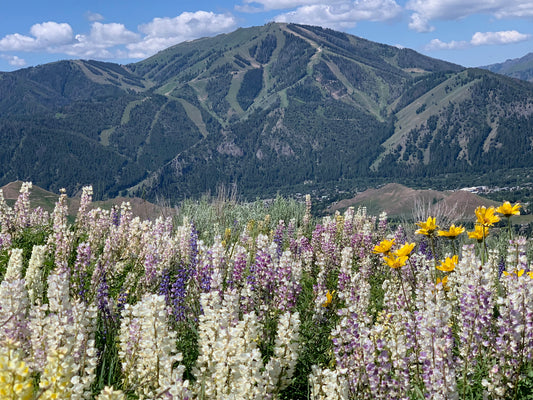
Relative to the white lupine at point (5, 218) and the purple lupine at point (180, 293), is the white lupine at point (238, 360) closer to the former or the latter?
the purple lupine at point (180, 293)

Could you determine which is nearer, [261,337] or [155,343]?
[155,343]

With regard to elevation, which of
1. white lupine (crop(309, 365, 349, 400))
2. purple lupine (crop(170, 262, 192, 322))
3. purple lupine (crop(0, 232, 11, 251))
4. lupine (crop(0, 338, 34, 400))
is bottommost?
purple lupine (crop(170, 262, 192, 322))

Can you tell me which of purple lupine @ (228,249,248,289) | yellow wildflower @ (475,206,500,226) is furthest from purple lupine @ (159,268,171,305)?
yellow wildflower @ (475,206,500,226)

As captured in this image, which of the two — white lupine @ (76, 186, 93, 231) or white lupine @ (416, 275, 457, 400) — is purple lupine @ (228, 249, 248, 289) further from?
white lupine @ (76, 186, 93, 231)

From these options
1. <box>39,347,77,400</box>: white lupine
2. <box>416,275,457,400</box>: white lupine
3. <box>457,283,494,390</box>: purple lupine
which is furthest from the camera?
<box>457,283,494,390</box>: purple lupine

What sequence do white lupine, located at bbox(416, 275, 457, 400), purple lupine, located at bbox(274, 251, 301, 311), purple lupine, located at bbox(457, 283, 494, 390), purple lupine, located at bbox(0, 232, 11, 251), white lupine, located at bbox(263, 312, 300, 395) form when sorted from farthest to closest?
purple lupine, located at bbox(0, 232, 11, 251)
purple lupine, located at bbox(274, 251, 301, 311)
purple lupine, located at bbox(457, 283, 494, 390)
white lupine, located at bbox(263, 312, 300, 395)
white lupine, located at bbox(416, 275, 457, 400)

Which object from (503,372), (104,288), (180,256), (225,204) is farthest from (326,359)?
(225,204)

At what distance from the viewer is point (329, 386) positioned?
3.29 m

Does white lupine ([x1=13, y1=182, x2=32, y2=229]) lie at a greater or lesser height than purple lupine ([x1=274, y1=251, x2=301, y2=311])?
greater

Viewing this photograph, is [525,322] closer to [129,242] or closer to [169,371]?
[169,371]

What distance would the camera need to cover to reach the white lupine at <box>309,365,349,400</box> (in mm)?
3250

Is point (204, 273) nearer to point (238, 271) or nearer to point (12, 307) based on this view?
point (238, 271)

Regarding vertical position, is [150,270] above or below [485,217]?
below

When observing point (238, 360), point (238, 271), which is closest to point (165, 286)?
point (238, 271)
